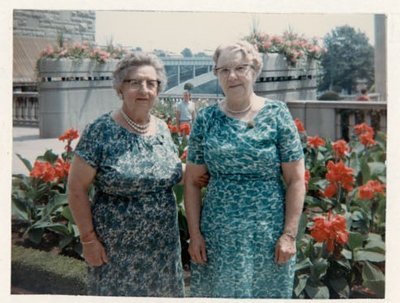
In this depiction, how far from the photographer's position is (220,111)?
87.1 inches

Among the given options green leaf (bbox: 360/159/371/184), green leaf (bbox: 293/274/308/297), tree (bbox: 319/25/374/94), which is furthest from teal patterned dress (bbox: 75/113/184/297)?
green leaf (bbox: 360/159/371/184)

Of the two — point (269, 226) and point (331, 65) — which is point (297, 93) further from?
point (269, 226)

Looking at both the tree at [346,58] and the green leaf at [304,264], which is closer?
the green leaf at [304,264]

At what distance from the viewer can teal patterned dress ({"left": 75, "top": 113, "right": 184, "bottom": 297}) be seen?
2.20m

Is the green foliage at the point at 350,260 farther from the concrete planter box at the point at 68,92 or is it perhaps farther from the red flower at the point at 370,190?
the concrete planter box at the point at 68,92

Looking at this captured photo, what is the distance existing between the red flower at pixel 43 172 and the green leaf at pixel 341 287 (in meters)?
1.90

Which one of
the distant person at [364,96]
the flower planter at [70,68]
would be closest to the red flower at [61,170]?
the flower planter at [70,68]

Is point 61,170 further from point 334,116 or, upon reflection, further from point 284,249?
point 334,116

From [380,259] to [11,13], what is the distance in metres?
2.34

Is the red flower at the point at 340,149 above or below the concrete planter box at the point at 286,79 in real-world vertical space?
below

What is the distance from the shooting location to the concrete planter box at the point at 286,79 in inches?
139

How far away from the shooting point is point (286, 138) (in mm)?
2170

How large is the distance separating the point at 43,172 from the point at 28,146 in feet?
0.71
